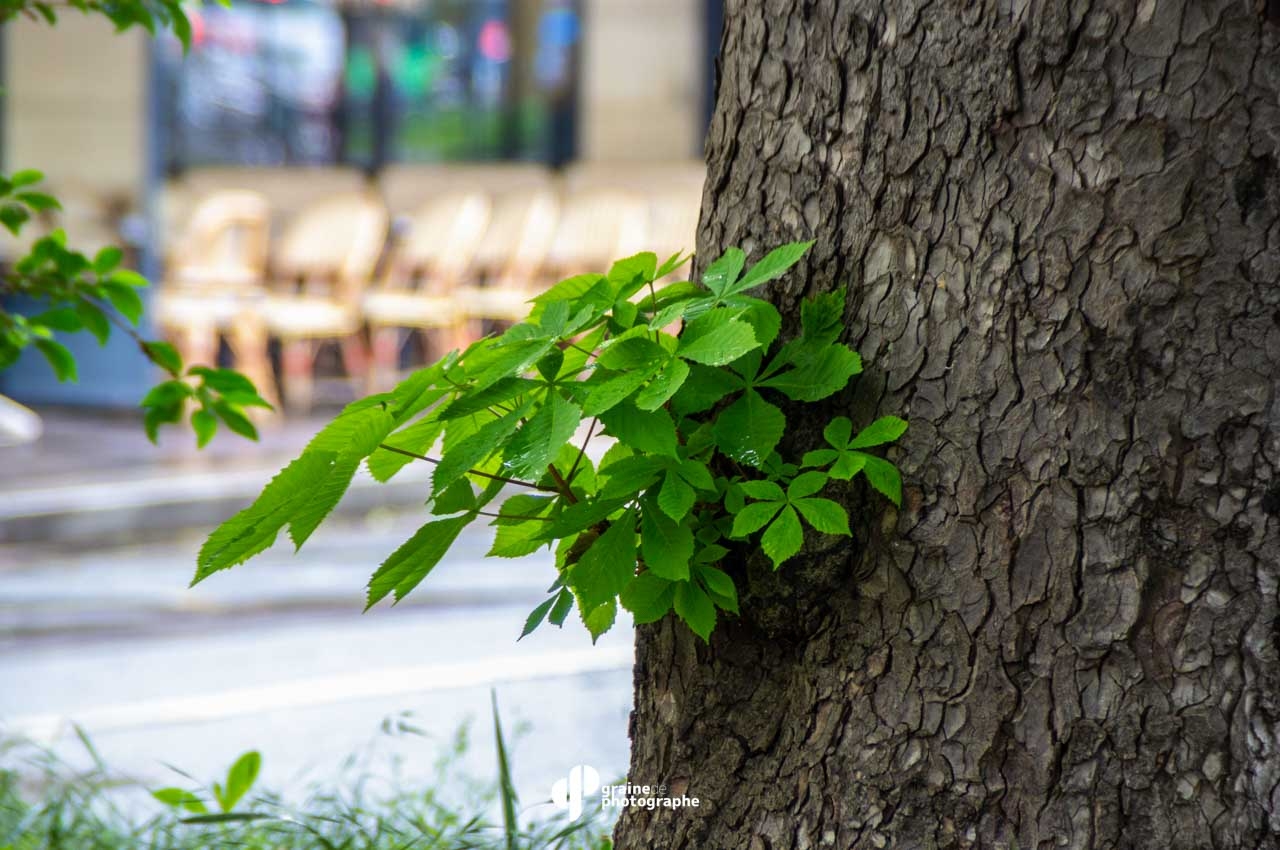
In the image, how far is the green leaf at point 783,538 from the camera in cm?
116

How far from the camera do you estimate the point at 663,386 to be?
1114 mm

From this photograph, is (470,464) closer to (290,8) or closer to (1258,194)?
(1258,194)

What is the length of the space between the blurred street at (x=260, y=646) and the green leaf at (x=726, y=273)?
5.21ft

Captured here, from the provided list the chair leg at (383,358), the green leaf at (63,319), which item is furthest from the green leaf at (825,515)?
the chair leg at (383,358)

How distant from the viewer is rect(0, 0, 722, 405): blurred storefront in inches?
466

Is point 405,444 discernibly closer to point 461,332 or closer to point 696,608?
point 696,608

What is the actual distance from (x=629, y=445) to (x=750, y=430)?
0.12 metres

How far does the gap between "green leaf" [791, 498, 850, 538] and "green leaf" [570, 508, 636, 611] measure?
14 centimetres

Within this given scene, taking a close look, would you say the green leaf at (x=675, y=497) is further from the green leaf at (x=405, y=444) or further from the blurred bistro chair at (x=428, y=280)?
the blurred bistro chair at (x=428, y=280)

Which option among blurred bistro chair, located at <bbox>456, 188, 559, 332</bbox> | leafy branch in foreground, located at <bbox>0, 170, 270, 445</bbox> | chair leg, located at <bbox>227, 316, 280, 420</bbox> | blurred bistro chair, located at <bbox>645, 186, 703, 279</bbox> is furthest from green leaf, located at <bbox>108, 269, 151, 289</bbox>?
blurred bistro chair, located at <bbox>645, 186, 703, 279</bbox>

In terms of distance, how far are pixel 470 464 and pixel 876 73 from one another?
0.52m

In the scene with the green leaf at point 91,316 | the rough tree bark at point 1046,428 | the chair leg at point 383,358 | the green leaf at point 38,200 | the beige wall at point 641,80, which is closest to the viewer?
the rough tree bark at point 1046,428

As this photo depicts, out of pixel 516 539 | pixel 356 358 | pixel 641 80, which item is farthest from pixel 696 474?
pixel 641 80

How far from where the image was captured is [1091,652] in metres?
1.22
